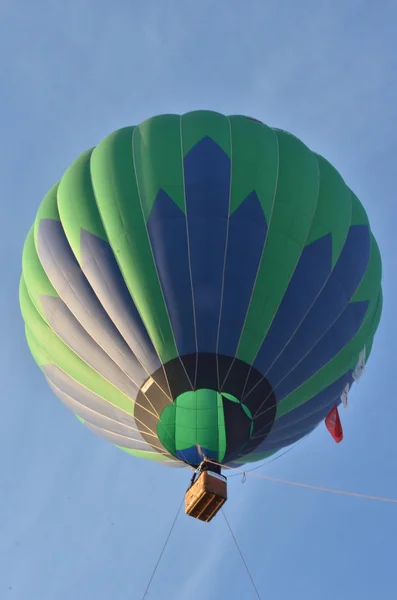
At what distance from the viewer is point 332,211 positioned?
1259 centimetres

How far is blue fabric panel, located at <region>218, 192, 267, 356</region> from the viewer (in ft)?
37.9

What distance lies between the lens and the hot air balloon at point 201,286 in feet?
37.9

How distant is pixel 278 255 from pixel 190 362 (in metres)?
1.94

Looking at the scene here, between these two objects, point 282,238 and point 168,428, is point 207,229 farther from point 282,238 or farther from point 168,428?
point 168,428

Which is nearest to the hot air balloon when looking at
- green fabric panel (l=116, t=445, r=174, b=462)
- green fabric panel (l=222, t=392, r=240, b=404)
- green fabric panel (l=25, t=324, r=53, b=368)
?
green fabric panel (l=222, t=392, r=240, b=404)

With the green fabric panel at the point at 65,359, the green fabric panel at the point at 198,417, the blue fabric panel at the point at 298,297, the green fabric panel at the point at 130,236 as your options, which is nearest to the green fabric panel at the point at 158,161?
the green fabric panel at the point at 130,236

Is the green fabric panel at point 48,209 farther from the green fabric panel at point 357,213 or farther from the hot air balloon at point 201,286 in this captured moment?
the green fabric panel at point 357,213

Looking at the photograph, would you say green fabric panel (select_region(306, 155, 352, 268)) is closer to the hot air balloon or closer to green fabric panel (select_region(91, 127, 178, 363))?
the hot air balloon

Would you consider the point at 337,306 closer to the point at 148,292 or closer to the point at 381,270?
the point at 381,270

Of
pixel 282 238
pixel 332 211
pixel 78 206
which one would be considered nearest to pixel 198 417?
pixel 282 238

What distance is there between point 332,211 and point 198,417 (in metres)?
3.66

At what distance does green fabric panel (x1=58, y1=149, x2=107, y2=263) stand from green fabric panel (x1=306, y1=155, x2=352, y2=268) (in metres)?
3.08

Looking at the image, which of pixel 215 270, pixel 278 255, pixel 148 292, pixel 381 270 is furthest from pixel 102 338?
pixel 381 270

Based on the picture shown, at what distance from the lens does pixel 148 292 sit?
458 inches
